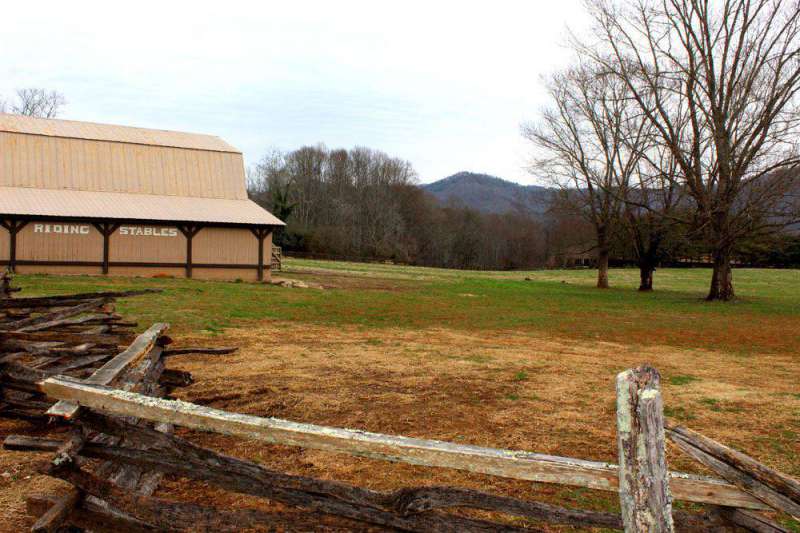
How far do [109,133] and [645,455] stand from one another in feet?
117

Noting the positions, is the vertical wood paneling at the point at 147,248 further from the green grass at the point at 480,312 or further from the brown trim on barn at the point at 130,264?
the green grass at the point at 480,312

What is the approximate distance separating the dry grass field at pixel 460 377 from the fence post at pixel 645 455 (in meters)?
2.32

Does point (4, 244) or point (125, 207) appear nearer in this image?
point (4, 244)

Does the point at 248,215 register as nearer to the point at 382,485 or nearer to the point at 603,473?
the point at 382,485

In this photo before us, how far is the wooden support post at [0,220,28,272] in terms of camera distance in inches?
1033

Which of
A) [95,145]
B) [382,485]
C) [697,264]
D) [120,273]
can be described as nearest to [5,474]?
[382,485]

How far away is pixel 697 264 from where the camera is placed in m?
70.6

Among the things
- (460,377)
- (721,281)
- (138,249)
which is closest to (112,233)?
(138,249)

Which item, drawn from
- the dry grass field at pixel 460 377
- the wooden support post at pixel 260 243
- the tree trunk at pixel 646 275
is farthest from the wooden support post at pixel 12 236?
the tree trunk at pixel 646 275

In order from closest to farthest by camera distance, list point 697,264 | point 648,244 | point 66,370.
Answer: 1. point 66,370
2. point 648,244
3. point 697,264

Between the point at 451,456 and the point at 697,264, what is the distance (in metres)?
75.8

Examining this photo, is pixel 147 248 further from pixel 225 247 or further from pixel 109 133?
pixel 109 133

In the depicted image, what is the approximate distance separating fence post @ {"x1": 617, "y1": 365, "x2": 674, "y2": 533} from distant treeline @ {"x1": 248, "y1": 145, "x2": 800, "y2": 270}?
71.4m

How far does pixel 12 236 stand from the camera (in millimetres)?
26297
